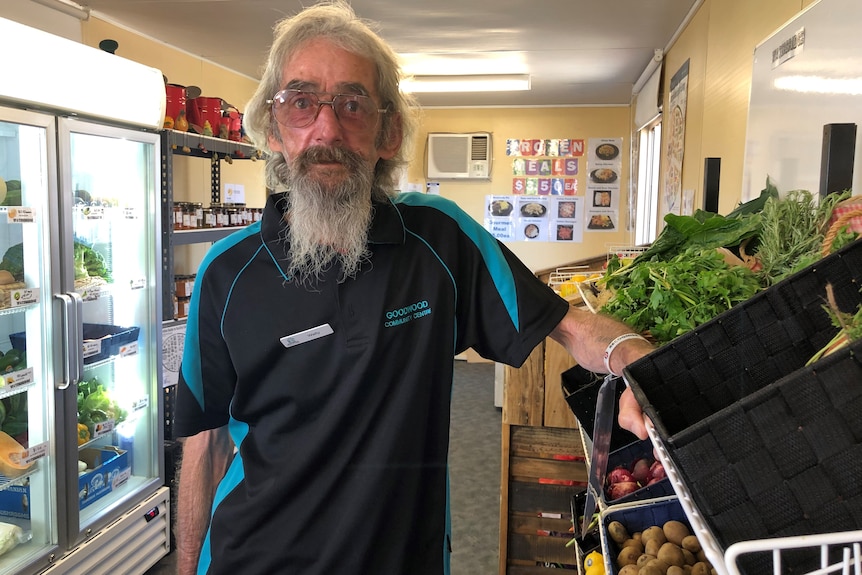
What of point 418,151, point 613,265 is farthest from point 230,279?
point 418,151

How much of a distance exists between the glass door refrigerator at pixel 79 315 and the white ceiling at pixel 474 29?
3.23 ft

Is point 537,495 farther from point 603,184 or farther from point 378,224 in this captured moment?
point 603,184

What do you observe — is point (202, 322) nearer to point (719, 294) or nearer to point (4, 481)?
point (719, 294)

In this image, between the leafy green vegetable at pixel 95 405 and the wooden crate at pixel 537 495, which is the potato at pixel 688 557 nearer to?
the wooden crate at pixel 537 495

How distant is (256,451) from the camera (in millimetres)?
1366

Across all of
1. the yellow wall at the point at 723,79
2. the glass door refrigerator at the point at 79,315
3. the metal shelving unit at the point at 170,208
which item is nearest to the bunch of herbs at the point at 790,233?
the yellow wall at the point at 723,79

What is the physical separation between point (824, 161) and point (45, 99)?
99.3 inches

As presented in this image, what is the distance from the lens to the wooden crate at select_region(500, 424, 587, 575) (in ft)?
7.80

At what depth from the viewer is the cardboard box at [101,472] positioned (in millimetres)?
2910

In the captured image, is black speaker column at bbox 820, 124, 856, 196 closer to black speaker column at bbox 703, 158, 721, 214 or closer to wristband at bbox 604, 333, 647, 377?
wristband at bbox 604, 333, 647, 377

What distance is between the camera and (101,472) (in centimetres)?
301

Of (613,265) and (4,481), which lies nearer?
(613,265)

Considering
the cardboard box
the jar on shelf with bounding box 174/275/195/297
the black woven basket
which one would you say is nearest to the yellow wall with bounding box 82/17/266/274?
the jar on shelf with bounding box 174/275/195/297

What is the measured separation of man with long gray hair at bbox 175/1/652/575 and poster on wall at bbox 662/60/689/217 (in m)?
2.41
